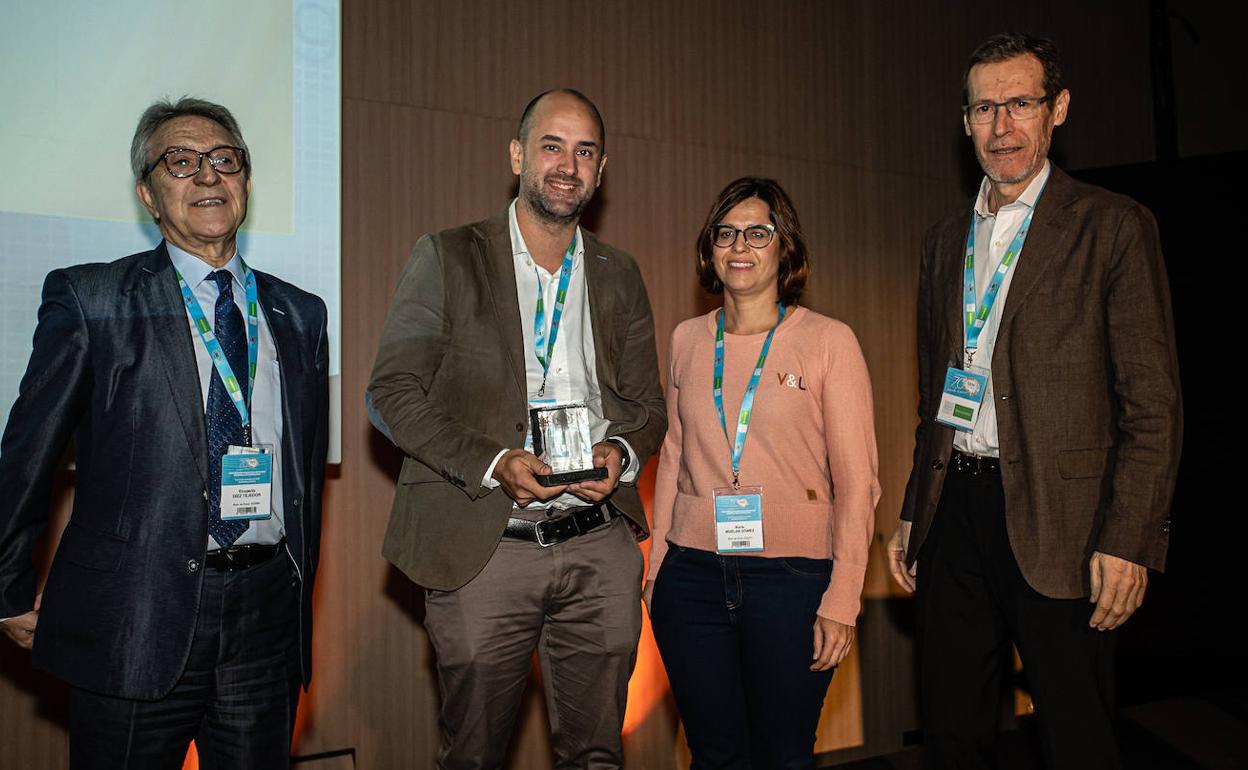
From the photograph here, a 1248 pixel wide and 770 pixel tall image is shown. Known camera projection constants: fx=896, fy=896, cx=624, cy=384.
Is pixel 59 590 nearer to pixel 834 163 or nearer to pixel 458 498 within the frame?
pixel 458 498

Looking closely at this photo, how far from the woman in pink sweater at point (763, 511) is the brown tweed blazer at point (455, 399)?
0.21 meters

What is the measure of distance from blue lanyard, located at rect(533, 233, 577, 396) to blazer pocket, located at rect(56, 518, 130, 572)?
3.28 ft

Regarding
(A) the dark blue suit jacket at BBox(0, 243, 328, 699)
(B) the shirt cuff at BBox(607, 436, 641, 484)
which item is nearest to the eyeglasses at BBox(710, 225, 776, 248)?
(B) the shirt cuff at BBox(607, 436, 641, 484)

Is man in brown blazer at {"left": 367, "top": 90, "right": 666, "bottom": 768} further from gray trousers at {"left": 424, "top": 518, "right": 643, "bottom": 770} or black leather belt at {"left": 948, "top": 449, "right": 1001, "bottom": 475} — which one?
black leather belt at {"left": 948, "top": 449, "right": 1001, "bottom": 475}

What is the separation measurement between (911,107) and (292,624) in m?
3.81

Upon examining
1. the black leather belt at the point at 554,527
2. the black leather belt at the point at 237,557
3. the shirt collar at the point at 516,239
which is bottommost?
the black leather belt at the point at 237,557

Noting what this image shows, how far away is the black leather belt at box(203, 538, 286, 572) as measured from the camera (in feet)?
6.47

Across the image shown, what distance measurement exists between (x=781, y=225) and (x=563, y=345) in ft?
2.19

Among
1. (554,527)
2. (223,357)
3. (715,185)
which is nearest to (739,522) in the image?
(554,527)

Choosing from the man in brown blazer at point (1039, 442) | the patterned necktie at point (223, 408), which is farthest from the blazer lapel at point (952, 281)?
the patterned necktie at point (223, 408)

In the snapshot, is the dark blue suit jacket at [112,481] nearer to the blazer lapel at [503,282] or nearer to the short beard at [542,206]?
the blazer lapel at [503,282]

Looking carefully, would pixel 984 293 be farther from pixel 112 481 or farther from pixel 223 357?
pixel 112 481

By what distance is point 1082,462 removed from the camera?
6.83 ft

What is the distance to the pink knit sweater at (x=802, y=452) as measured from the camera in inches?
88.5
